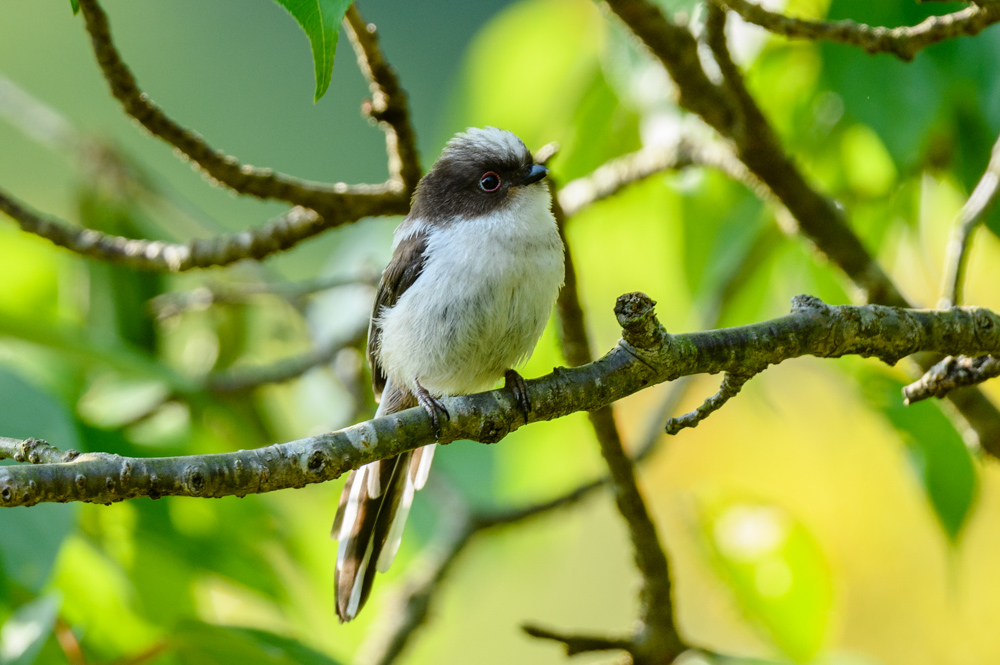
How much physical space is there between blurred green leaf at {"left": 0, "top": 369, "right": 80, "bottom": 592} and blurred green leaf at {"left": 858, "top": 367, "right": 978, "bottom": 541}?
1.98 m

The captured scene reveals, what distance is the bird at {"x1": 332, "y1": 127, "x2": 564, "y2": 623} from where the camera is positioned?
2.47m

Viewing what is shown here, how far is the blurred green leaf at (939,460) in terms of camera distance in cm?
228

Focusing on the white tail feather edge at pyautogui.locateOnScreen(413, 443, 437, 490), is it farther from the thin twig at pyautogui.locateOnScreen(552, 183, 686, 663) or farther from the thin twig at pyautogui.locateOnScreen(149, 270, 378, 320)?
the thin twig at pyautogui.locateOnScreen(149, 270, 378, 320)

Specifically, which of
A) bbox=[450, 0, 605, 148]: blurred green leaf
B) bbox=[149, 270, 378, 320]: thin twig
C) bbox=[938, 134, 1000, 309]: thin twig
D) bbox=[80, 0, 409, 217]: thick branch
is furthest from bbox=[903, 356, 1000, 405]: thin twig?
bbox=[149, 270, 378, 320]: thin twig

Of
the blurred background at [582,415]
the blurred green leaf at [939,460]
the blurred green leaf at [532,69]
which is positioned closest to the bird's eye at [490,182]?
the blurred background at [582,415]

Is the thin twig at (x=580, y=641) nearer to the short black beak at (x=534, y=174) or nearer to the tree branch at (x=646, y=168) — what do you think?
the short black beak at (x=534, y=174)

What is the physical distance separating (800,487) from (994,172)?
2532mm

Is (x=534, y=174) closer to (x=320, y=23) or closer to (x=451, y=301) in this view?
(x=451, y=301)

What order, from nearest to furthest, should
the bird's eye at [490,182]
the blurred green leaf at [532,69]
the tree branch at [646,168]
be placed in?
the bird's eye at [490,182], the tree branch at [646,168], the blurred green leaf at [532,69]

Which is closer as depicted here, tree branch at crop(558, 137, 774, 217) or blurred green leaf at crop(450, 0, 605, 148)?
tree branch at crop(558, 137, 774, 217)

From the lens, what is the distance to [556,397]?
5.75 feet

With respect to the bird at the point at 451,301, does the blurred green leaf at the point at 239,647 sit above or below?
below

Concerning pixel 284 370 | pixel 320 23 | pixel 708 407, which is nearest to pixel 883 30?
pixel 708 407

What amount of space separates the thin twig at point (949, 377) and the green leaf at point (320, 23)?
142cm
